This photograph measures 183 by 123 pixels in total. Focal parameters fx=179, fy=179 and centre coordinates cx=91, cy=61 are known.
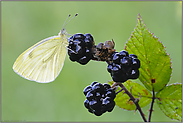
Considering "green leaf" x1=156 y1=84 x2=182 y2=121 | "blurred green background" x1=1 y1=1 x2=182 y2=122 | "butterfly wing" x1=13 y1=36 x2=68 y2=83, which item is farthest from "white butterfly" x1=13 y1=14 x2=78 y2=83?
"blurred green background" x1=1 y1=1 x2=182 y2=122

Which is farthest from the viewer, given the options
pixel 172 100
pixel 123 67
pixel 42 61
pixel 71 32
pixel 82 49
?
pixel 71 32

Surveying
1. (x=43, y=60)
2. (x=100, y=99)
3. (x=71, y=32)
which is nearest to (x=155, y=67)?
(x=100, y=99)

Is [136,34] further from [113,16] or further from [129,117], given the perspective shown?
→ [113,16]

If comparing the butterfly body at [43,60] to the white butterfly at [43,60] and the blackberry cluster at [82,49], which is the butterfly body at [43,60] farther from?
the blackberry cluster at [82,49]

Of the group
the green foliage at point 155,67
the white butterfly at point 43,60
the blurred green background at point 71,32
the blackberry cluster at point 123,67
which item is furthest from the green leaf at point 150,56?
the blurred green background at point 71,32

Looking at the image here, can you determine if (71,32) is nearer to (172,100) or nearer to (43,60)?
(43,60)

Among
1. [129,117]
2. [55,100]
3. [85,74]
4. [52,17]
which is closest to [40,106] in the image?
[55,100]
